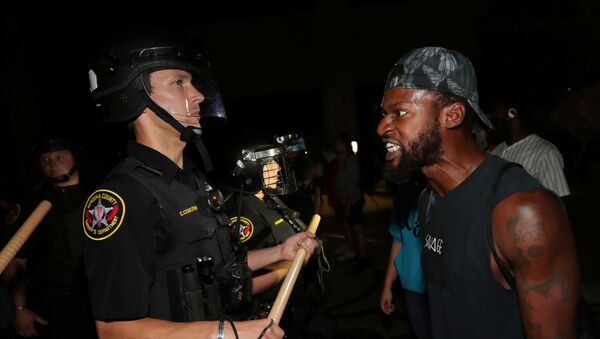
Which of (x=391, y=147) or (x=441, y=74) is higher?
(x=441, y=74)

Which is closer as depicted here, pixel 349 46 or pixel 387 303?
pixel 387 303

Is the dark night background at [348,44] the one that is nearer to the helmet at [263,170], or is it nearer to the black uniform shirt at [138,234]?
the helmet at [263,170]

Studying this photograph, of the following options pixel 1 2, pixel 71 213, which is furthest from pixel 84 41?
pixel 71 213

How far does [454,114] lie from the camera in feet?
6.61

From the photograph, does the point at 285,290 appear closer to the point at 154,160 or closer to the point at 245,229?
the point at 154,160

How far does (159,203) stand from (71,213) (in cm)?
238

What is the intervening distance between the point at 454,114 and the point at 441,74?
0.61ft

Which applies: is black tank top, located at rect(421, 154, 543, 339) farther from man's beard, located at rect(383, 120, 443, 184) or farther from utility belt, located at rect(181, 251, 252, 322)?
utility belt, located at rect(181, 251, 252, 322)

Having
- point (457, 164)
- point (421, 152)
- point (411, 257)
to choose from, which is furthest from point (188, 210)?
point (411, 257)

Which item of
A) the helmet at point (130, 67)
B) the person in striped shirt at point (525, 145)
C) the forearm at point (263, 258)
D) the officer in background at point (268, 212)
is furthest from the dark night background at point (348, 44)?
the helmet at point (130, 67)

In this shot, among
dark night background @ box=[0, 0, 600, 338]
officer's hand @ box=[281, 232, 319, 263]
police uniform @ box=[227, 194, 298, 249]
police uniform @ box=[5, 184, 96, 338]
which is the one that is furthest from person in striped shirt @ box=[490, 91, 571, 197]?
dark night background @ box=[0, 0, 600, 338]

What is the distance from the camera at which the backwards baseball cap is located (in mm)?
1992

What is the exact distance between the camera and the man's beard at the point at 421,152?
79.9 inches

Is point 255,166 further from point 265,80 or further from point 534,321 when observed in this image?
point 265,80
